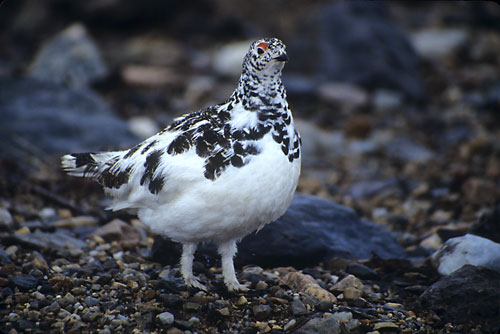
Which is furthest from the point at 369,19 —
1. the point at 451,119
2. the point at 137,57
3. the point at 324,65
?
the point at 137,57

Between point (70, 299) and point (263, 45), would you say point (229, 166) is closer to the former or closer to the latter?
point (263, 45)

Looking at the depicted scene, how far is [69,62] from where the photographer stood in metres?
10.2

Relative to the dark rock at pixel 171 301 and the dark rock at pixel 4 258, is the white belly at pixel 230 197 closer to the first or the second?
the dark rock at pixel 171 301

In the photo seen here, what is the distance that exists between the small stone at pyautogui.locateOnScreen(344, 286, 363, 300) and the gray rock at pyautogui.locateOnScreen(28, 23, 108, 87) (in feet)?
24.3

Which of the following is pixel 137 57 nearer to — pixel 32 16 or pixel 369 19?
pixel 32 16

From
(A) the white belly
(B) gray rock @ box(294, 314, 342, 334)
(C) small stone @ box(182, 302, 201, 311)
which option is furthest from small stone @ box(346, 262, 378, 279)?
(C) small stone @ box(182, 302, 201, 311)

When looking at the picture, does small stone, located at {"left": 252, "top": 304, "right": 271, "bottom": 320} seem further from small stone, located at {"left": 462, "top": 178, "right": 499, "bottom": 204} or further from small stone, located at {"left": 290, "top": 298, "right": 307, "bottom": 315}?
small stone, located at {"left": 462, "top": 178, "right": 499, "bottom": 204}

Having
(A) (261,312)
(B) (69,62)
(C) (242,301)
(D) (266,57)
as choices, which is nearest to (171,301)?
(C) (242,301)

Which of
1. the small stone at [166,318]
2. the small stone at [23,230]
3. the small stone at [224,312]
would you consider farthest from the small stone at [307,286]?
the small stone at [23,230]

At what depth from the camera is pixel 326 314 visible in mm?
4000

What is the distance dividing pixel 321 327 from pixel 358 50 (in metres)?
8.61

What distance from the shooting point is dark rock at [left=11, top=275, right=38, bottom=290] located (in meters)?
4.22

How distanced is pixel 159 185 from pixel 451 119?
25.4 ft

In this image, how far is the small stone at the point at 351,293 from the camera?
4371 mm
